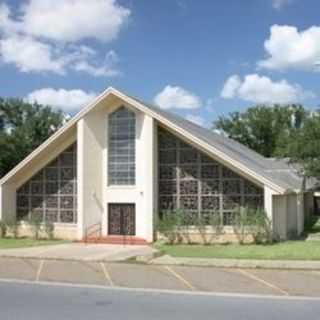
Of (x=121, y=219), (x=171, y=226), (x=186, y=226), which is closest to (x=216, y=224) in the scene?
(x=186, y=226)

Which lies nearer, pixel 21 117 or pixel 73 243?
pixel 73 243

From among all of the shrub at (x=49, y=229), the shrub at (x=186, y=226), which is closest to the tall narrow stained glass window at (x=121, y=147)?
the shrub at (x=186, y=226)

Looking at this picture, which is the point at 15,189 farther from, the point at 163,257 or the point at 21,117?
the point at 21,117

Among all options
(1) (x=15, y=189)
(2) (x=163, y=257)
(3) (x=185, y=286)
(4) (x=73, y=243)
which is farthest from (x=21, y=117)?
→ (3) (x=185, y=286)

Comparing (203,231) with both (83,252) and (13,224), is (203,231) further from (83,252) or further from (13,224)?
(13,224)

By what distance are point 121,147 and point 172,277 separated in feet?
49.9

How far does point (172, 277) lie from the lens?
754 inches

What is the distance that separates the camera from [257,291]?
16312 mm

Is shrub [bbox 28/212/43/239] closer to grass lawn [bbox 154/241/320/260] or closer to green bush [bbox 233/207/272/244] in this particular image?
grass lawn [bbox 154/241/320/260]

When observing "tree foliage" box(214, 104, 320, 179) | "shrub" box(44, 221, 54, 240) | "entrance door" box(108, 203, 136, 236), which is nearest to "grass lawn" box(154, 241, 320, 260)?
"entrance door" box(108, 203, 136, 236)

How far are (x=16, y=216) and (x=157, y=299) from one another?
74.6ft

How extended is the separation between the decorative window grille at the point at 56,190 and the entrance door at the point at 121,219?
194 cm

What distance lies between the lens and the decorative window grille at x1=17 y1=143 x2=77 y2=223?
114 ft

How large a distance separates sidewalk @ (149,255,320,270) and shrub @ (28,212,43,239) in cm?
1308
